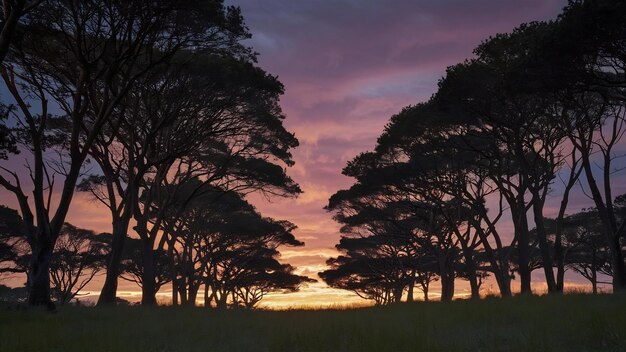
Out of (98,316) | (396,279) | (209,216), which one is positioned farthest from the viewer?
(396,279)

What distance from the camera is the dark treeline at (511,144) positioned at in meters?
15.4

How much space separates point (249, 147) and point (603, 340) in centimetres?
1831

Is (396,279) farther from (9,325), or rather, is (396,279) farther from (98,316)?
(9,325)

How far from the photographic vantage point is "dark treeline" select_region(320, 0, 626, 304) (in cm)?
1544

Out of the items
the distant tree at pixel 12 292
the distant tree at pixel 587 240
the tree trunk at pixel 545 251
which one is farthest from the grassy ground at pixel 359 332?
the distant tree at pixel 12 292

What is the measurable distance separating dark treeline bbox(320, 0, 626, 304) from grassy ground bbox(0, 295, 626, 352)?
643 centimetres

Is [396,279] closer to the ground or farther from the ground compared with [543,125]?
closer to the ground

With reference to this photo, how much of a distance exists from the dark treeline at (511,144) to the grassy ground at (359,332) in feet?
21.1

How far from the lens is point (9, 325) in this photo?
11.5 meters

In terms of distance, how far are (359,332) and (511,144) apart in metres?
14.6

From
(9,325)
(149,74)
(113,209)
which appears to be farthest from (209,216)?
(9,325)

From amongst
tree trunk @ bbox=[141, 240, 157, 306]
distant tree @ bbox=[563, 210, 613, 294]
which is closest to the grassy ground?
tree trunk @ bbox=[141, 240, 157, 306]

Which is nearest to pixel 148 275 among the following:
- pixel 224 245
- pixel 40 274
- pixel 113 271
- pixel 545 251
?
pixel 113 271

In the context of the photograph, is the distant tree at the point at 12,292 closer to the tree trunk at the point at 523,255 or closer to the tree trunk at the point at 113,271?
the tree trunk at the point at 113,271
